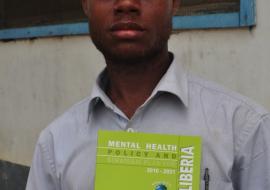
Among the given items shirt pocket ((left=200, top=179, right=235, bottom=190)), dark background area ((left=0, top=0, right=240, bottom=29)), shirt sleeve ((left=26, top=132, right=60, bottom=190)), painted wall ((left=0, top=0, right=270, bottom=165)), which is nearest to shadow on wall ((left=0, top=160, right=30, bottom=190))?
painted wall ((left=0, top=0, right=270, bottom=165))

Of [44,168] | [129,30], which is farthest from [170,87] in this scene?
[44,168]

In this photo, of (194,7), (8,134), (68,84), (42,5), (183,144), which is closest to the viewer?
(183,144)

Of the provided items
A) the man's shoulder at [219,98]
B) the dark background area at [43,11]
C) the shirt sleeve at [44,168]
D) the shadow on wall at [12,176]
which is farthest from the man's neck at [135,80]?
the shadow on wall at [12,176]

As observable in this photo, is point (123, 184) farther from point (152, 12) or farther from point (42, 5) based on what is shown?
point (42, 5)

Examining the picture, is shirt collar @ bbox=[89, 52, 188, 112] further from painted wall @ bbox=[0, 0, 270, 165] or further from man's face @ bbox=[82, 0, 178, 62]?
painted wall @ bbox=[0, 0, 270, 165]

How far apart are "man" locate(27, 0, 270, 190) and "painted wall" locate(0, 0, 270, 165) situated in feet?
4.88

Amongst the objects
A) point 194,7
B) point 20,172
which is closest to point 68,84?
point 20,172

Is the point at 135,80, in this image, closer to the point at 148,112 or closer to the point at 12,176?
the point at 148,112

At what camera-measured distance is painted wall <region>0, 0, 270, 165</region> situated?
119 inches

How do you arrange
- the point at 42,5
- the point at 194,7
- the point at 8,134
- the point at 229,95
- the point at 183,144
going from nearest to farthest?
the point at 183,144 → the point at 229,95 → the point at 194,7 → the point at 42,5 → the point at 8,134

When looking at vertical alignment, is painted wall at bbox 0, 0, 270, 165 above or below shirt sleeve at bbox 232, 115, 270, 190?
above

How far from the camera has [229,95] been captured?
1.49m

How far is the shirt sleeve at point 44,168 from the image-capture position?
1.61 m

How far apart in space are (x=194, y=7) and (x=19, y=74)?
199cm
